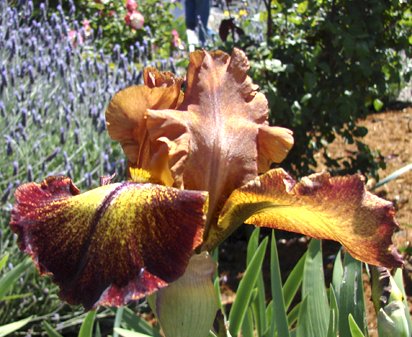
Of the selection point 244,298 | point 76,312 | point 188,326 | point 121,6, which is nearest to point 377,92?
point 76,312

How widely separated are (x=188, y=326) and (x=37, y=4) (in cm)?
598

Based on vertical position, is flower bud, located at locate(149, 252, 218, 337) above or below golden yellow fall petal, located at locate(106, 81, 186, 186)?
below

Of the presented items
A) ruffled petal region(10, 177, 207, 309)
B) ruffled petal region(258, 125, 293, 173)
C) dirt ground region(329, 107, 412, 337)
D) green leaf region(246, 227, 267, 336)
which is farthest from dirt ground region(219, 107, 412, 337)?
ruffled petal region(10, 177, 207, 309)

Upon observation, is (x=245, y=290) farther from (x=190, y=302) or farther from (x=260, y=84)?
(x=260, y=84)

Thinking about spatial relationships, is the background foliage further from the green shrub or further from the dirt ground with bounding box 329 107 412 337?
the dirt ground with bounding box 329 107 412 337

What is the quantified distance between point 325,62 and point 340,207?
2.44 m

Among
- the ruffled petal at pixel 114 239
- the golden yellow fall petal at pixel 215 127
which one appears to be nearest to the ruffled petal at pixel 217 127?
the golden yellow fall petal at pixel 215 127

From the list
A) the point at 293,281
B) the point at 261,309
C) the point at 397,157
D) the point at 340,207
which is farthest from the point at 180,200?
the point at 397,157

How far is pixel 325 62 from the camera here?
3.19m

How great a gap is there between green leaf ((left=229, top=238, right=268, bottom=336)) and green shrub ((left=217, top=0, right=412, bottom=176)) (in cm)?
151

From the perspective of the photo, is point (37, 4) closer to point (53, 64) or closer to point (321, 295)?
point (53, 64)

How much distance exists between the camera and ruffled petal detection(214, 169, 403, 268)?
0.84 metres

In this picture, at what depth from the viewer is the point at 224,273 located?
3213 mm

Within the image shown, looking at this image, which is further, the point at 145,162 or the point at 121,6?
the point at 121,6
